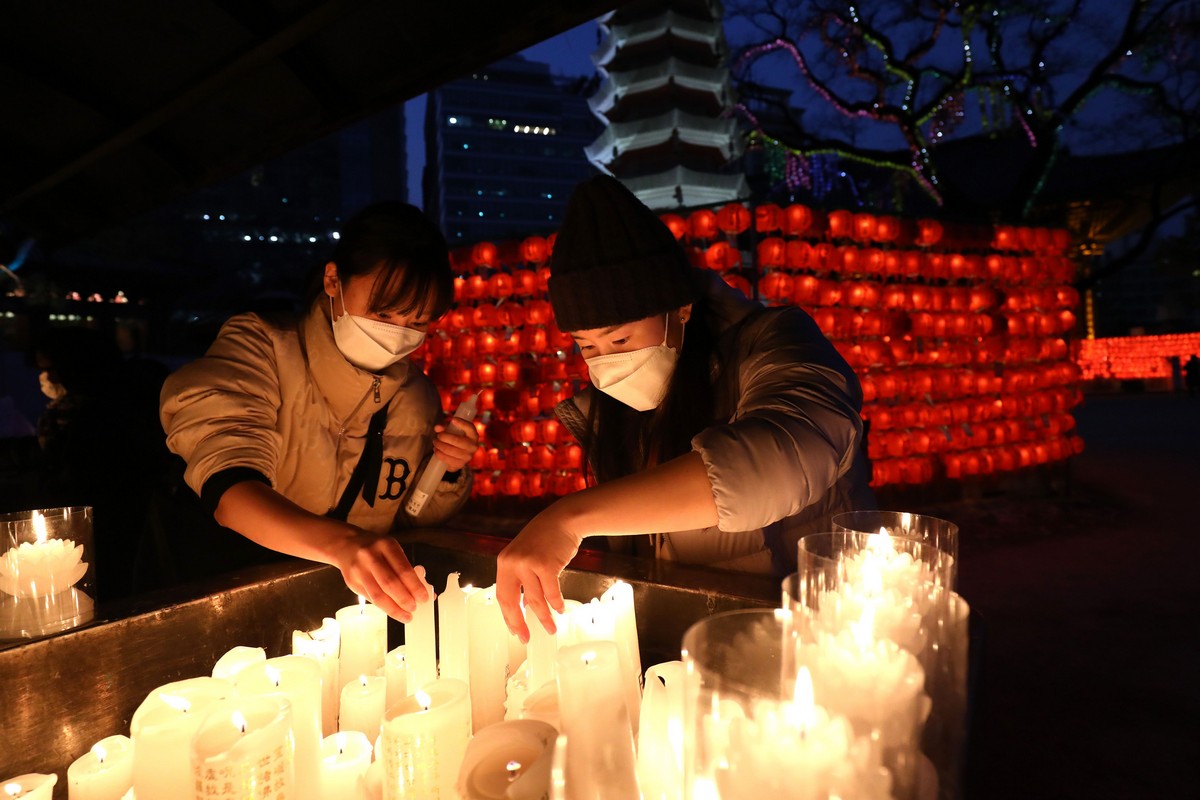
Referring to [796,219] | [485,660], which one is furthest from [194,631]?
[796,219]

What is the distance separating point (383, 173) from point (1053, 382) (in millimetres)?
59973

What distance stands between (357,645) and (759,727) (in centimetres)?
95

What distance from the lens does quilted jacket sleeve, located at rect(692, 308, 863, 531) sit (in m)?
1.05

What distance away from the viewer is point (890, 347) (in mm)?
6559

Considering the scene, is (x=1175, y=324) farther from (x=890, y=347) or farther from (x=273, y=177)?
(x=273, y=177)

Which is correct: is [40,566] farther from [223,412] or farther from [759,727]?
[759,727]

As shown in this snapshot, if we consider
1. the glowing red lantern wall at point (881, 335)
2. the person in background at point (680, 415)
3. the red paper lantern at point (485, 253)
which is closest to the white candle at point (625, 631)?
the person in background at point (680, 415)

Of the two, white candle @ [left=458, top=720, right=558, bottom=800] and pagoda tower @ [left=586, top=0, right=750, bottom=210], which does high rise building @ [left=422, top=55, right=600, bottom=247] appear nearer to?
pagoda tower @ [left=586, top=0, right=750, bottom=210]

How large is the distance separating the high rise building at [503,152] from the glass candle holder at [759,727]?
5921 cm

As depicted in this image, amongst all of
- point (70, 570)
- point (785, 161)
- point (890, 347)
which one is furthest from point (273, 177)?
point (70, 570)

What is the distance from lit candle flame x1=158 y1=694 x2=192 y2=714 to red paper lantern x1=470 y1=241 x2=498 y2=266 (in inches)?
275

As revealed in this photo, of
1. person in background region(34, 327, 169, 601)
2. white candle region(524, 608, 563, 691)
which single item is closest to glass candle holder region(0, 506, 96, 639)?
white candle region(524, 608, 563, 691)

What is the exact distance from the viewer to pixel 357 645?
129cm

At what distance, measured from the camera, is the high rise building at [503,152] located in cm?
5875
